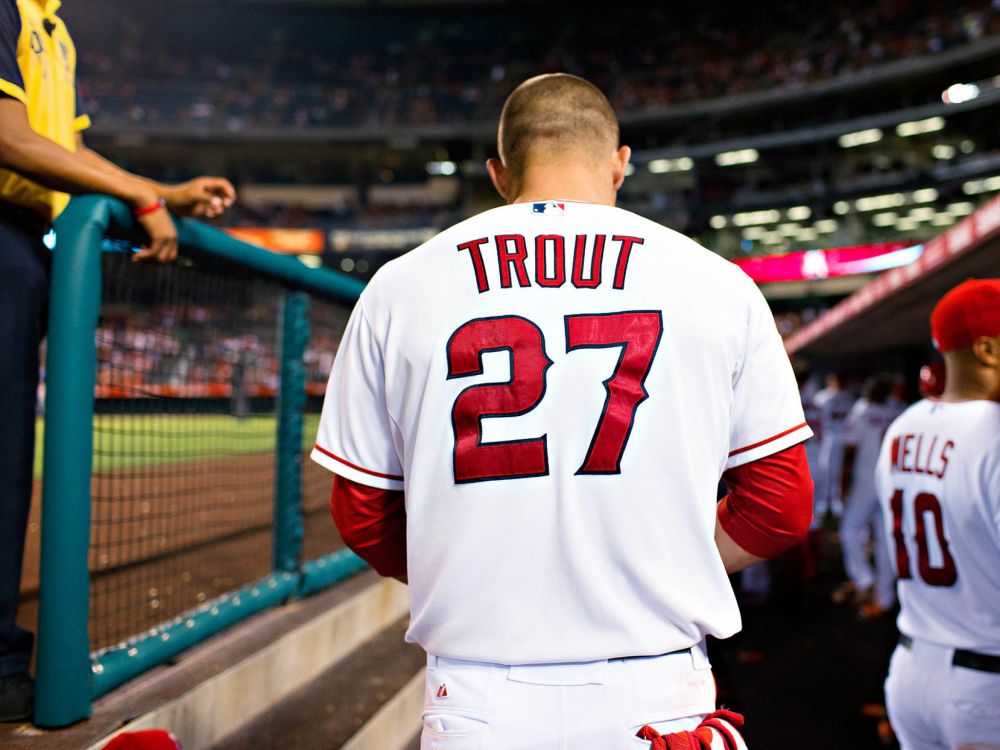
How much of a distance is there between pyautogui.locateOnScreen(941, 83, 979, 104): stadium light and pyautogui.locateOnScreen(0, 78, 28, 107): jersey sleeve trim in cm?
2978

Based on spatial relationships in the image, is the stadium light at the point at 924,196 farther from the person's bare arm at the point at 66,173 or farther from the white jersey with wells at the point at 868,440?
the person's bare arm at the point at 66,173

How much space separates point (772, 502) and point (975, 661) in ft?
4.57

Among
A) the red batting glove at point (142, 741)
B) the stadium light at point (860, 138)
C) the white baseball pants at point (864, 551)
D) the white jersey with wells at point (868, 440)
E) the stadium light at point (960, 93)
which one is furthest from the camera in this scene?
the stadium light at point (860, 138)

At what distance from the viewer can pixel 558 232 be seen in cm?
112

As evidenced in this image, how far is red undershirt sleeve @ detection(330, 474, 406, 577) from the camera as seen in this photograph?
1221 millimetres

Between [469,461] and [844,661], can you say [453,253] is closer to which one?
[469,461]

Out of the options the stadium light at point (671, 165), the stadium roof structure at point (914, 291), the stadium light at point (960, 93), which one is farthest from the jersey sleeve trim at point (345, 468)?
the stadium light at point (671, 165)

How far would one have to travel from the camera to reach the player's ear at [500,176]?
52.1 inches

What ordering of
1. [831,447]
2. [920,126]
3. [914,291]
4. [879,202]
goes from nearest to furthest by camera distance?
[914,291] < [831,447] < [920,126] < [879,202]

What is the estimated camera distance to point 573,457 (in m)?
1.04

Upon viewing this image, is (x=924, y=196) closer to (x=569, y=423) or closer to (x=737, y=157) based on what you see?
(x=737, y=157)

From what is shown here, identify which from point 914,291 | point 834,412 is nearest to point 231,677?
point 914,291

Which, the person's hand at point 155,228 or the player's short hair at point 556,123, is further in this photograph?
the person's hand at point 155,228

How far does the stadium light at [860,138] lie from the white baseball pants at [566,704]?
100 ft
